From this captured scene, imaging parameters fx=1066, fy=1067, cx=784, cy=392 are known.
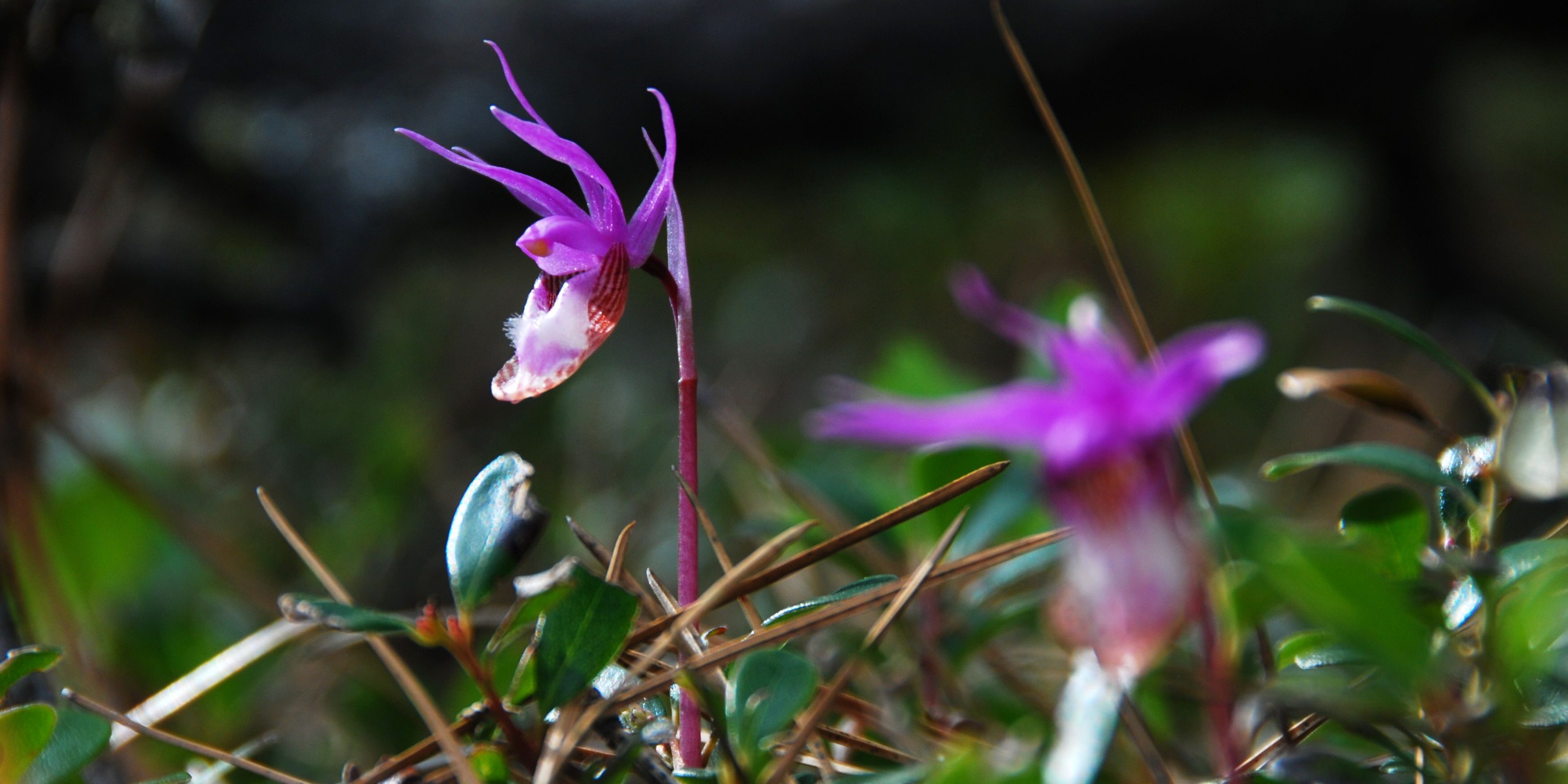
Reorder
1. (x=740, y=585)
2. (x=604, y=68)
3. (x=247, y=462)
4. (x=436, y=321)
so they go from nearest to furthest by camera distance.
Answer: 1. (x=740, y=585)
2. (x=604, y=68)
3. (x=247, y=462)
4. (x=436, y=321)

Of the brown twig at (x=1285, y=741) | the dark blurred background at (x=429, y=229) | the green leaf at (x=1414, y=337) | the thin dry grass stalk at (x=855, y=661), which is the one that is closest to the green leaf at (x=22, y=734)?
the thin dry grass stalk at (x=855, y=661)

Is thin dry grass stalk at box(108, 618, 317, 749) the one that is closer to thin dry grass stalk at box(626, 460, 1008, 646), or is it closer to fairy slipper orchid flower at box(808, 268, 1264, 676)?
thin dry grass stalk at box(626, 460, 1008, 646)

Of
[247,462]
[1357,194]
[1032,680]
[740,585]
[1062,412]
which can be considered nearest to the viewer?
[1062,412]

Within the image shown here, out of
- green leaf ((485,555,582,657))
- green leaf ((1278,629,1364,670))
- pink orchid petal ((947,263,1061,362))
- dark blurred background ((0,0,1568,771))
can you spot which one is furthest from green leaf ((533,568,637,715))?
dark blurred background ((0,0,1568,771))

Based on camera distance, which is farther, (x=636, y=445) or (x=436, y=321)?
(x=436, y=321)

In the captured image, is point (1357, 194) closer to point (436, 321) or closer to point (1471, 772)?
point (436, 321)

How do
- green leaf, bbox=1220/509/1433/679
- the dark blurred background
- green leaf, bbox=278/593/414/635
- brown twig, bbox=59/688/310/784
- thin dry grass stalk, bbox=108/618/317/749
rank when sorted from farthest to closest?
the dark blurred background, thin dry grass stalk, bbox=108/618/317/749, brown twig, bbox=59/688/310/784, green leaf, bbox=278/593/414/635, green leaf, bbox=1220/509/1433/679

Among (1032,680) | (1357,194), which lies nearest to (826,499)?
(1032,680)
